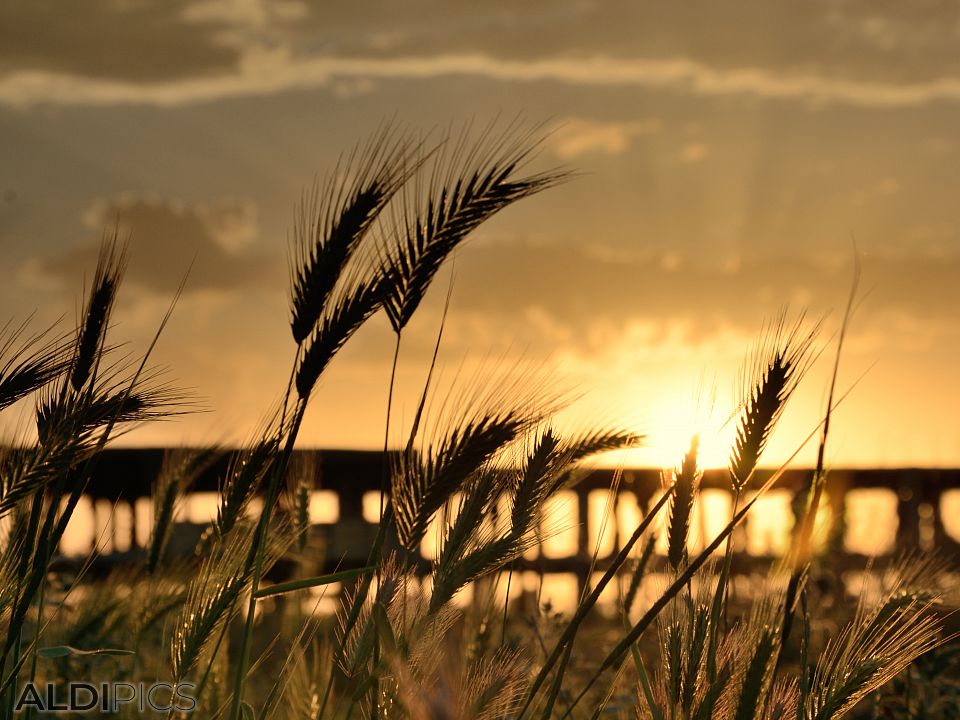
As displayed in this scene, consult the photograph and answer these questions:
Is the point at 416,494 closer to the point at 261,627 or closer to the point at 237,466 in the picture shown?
the point at 237,466

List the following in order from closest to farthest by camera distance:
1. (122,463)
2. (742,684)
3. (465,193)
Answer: (742,684)
(465,193)
(122,463)

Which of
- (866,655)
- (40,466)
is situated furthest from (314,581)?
(866,655)

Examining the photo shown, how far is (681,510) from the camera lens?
6.33 feet

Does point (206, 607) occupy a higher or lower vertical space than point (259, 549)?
lower

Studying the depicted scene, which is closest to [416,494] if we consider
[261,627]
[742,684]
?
[742,684]

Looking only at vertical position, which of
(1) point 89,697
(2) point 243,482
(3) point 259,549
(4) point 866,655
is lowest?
(1) point 89,697

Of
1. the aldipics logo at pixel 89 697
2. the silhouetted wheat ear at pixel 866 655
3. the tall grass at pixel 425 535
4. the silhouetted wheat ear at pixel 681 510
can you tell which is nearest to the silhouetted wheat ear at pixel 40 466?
the tall grass at pixel 425 535

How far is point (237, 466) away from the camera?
204 centimetres

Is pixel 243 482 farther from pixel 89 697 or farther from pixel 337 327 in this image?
pixel 89 697

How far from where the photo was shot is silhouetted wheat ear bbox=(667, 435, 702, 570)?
1.93 metres

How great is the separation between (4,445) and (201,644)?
56cm

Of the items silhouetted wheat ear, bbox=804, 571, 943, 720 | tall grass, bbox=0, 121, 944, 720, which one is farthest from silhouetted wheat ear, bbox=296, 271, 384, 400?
silhouetted wheat ear, bbox=804, 571, 943, 720

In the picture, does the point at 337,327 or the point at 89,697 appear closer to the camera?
the point at 337,327

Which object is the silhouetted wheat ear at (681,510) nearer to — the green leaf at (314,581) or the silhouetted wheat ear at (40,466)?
the green leaf at (314,581)
